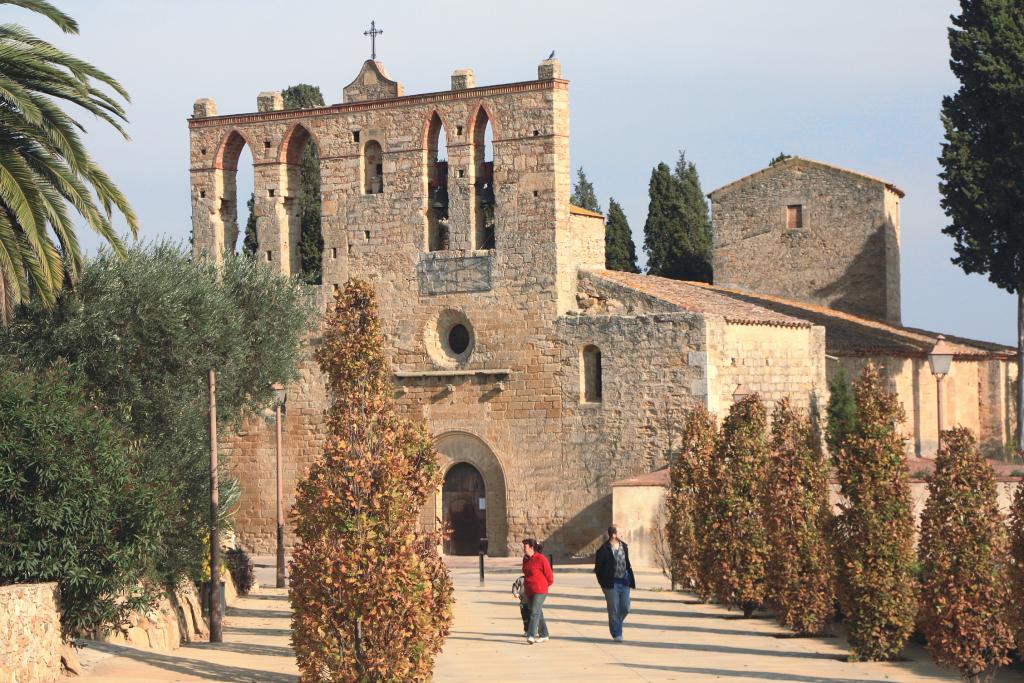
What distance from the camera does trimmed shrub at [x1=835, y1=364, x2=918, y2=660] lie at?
1767cm

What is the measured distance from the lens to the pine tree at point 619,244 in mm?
48938

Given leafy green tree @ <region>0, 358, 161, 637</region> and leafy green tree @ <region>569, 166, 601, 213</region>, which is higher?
leafy green tree @ <region>569, 166, 601, 213</region>

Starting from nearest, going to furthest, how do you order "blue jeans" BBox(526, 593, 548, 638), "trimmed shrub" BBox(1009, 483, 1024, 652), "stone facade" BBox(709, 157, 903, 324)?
"trimmed shrub" BBox(1009, 483, 1024, 652) < "blue jeans" BBox(526, 593, 548, 638) < "stone facade" BBox(709, 157, 903, 324)

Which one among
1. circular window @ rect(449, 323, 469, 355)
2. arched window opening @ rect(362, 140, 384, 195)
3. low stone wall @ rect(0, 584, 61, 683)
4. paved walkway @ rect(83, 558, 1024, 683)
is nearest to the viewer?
low stone wall @ rect(0, 584, 61, 683)

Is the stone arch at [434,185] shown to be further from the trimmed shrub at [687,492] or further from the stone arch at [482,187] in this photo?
the trimmed shrub at [687,492]

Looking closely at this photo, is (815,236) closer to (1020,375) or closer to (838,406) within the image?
(1020,375)

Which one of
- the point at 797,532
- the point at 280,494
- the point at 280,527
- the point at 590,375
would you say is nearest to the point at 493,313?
the point at 590,375

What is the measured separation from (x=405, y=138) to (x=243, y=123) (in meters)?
4.12

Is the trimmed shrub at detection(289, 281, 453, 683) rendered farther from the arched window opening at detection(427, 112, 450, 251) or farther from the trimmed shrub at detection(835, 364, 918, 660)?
the arched window opening at detection(427, 112, 450, 251)

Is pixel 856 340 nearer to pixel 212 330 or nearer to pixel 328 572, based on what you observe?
pixel 212 330

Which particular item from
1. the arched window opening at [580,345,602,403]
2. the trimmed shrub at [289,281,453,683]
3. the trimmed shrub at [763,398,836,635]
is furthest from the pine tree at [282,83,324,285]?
the trimmed shrub at [289,281,453,683]

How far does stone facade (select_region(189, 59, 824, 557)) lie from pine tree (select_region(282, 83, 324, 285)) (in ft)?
18.1

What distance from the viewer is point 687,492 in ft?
82.2

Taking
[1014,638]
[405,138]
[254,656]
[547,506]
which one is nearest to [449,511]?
[547,506]
